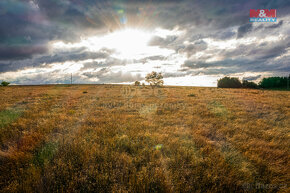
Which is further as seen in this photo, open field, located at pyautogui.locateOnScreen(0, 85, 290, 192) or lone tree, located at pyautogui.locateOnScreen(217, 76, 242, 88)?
lone tree, located at pyautogui.locateOnScreen(217, 76, 242, 88)

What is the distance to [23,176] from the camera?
3.15 m

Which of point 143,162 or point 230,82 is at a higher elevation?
point 230,82

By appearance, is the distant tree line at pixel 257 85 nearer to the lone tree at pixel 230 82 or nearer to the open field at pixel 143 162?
the lone tree at pixel 230 82

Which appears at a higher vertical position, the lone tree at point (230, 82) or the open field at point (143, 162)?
the lone tree at point (230, 82)

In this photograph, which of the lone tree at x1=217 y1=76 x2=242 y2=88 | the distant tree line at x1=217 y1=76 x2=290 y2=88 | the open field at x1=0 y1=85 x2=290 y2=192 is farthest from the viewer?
the lone tree at x1=217 y1=76 x2=242 y2=88

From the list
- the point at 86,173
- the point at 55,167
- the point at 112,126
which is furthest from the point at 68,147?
the point at 112,126

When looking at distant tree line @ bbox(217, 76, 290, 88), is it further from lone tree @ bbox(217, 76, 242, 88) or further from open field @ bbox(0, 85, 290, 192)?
open field @ bbox(0, 85, 290, 192)

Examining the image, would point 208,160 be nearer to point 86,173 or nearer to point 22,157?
point 86,173

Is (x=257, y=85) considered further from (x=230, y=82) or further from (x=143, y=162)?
(x=143, y=162)

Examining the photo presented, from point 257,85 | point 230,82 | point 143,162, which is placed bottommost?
point 143,162

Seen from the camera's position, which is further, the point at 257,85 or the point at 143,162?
the point at 257,85

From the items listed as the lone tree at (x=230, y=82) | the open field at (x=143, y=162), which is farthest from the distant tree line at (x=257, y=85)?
the open field at (x=143, y=162)

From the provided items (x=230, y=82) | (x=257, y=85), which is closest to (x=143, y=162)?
(x=230, y=82)

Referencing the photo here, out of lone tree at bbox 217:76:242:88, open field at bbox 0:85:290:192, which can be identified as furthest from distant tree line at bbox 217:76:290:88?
open field at bbox 0:85:290:192
